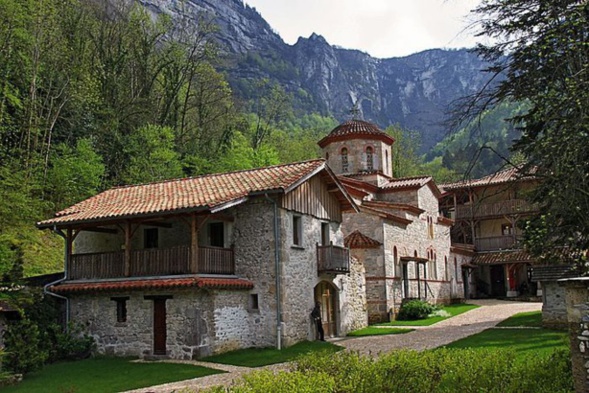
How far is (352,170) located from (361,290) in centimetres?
1038

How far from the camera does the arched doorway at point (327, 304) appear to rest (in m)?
23.7

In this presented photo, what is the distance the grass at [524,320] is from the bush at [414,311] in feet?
13.9

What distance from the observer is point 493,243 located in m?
45.8

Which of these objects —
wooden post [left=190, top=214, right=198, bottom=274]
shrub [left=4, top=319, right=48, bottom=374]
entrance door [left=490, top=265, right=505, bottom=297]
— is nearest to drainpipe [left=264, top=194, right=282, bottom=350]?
wooden post [left=190, top=214, right=198, bottom=274]

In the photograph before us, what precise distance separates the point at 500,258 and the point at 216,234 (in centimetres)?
2780

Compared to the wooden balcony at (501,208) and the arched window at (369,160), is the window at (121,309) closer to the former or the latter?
the arched window at (369,160)

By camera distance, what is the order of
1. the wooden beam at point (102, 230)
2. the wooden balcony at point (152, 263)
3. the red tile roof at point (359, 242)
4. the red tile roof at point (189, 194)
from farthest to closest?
the red tile roof at point (359, 242) < the wooden beam at point (102, 230) < the wooden balcony at point (152, 263) < the red tile roof at point (189, 194)

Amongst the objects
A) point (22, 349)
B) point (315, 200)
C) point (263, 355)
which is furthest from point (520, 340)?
point (22, 349)

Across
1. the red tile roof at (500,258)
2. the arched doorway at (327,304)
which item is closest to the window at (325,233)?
the arched doorway at (327,304)

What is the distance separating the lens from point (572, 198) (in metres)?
10.1

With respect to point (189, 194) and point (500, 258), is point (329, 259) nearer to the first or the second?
point (189, 194)

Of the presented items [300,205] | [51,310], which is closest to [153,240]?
[51,310]

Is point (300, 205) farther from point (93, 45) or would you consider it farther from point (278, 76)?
point (278, 76)

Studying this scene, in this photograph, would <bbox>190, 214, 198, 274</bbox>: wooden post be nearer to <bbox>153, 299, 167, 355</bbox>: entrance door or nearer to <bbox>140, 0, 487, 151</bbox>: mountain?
<bbox>153, 299, 167, 355</bbox>: entrance door
